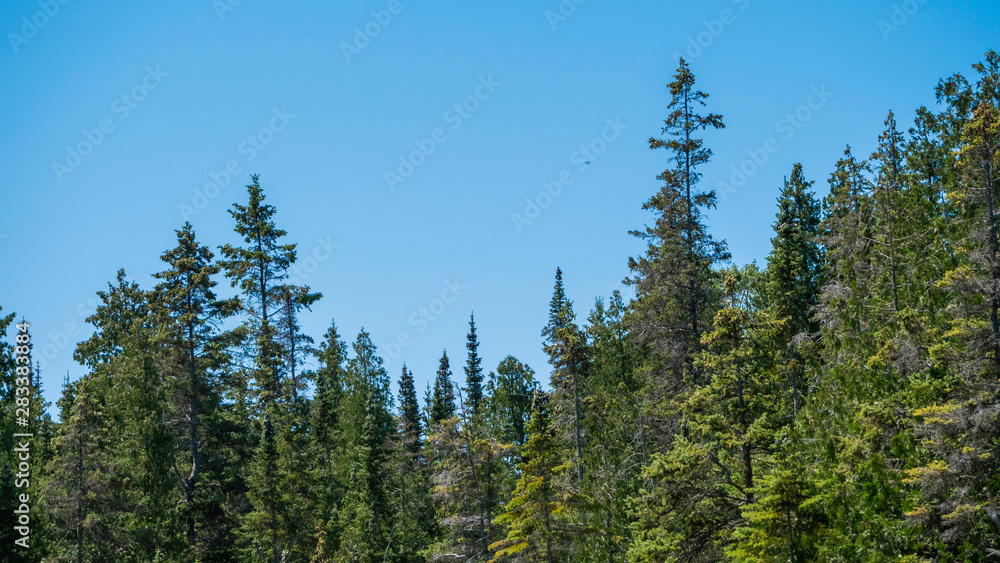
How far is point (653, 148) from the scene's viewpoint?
32.8 m

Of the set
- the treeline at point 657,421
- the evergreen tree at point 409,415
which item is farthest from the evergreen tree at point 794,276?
the evergreen tree at point 409,415

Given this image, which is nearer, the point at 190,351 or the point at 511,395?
the point at 190,351

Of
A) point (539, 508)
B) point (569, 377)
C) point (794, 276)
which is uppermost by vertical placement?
point (794, 276)

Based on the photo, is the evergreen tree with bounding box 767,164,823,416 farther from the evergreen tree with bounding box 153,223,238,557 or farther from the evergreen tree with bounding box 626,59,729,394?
the evergreen tree with bounding box 153,223,238,557

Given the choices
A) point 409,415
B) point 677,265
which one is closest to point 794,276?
point 677,265

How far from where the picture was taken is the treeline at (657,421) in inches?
803

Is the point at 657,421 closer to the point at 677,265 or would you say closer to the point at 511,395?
the point at 677,265

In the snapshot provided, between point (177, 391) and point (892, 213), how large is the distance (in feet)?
103

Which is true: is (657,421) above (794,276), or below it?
below

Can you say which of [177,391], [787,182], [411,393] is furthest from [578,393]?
[411,393]

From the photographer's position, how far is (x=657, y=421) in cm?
3431

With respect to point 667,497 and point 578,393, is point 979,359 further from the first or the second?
point 578,393

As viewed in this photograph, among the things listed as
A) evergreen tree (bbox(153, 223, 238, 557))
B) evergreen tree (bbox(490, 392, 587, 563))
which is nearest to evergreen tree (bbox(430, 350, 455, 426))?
evergreen tree (bbox(153, 223, 238, 557))

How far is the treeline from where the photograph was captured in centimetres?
2041
